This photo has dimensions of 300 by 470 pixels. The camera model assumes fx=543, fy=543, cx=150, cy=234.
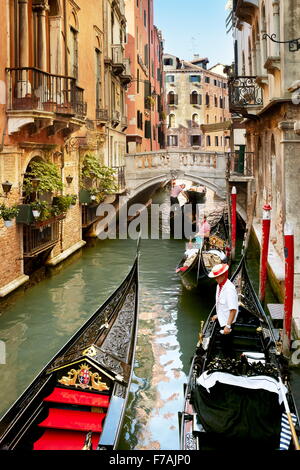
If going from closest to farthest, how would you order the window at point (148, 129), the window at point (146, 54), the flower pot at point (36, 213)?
the flower pot at point (36, 213), the window at point (148, 129), the window at point (146, 54)

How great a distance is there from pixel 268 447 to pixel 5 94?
513 centimetres

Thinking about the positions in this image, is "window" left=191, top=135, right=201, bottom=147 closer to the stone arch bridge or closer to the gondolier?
the stone arch bridge

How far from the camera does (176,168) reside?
13.3m

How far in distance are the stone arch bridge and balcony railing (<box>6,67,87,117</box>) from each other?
16.9 feet

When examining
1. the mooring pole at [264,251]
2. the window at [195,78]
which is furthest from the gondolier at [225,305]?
the window at [195,78]

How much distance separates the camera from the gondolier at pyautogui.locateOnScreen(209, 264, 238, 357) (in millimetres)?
4125

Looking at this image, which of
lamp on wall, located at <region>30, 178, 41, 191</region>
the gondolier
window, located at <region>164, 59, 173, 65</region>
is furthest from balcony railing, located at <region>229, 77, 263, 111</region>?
window, located at <region>164, 59, 173, 65</region>

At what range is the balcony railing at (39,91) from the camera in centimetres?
655

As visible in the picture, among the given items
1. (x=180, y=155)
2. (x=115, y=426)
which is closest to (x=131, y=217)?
(x=180, y=155)

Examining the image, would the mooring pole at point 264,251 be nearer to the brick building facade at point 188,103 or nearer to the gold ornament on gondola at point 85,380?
the gold ornament on gondola at point 85,380

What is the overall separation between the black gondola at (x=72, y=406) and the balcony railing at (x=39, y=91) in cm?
366

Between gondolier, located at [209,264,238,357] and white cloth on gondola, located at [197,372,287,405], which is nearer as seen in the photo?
white cloth on gondola, located at [197,372,287,405]

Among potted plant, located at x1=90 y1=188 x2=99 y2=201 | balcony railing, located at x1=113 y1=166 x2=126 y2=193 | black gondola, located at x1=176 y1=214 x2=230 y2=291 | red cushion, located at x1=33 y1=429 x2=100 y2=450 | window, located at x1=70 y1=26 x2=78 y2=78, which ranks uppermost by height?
window, located at x1=70 y1=26 x2=78 y2=78
